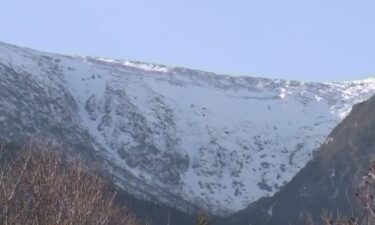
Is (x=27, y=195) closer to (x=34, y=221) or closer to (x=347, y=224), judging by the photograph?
(x=34, y=221)

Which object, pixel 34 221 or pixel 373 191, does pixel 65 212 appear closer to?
pixel 34 221

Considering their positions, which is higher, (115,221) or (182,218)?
(115,221)

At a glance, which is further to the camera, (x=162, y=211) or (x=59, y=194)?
(x=162, y=211)

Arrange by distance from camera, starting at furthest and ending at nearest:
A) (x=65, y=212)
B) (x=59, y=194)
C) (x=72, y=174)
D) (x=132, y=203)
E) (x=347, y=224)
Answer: (x=132, y=203) < (x=72, y=174) < (x=59, y=194) < (x=65, y=212) < (x=347, y=224)

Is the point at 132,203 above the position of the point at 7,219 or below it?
below

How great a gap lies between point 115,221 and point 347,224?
151 ft

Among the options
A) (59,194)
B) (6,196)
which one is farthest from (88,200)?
(6,196)

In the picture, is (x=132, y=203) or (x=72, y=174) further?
(x=132, y=203)

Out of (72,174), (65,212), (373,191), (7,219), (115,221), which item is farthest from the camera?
(115,221)

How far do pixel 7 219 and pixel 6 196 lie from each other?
643 millimetres

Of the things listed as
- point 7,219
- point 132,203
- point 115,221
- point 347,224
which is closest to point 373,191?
point 347,224

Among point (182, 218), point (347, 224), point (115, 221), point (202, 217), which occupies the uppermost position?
point (347, 224)

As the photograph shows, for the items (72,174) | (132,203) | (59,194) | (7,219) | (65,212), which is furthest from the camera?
(132,203)

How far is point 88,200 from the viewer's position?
101ft
